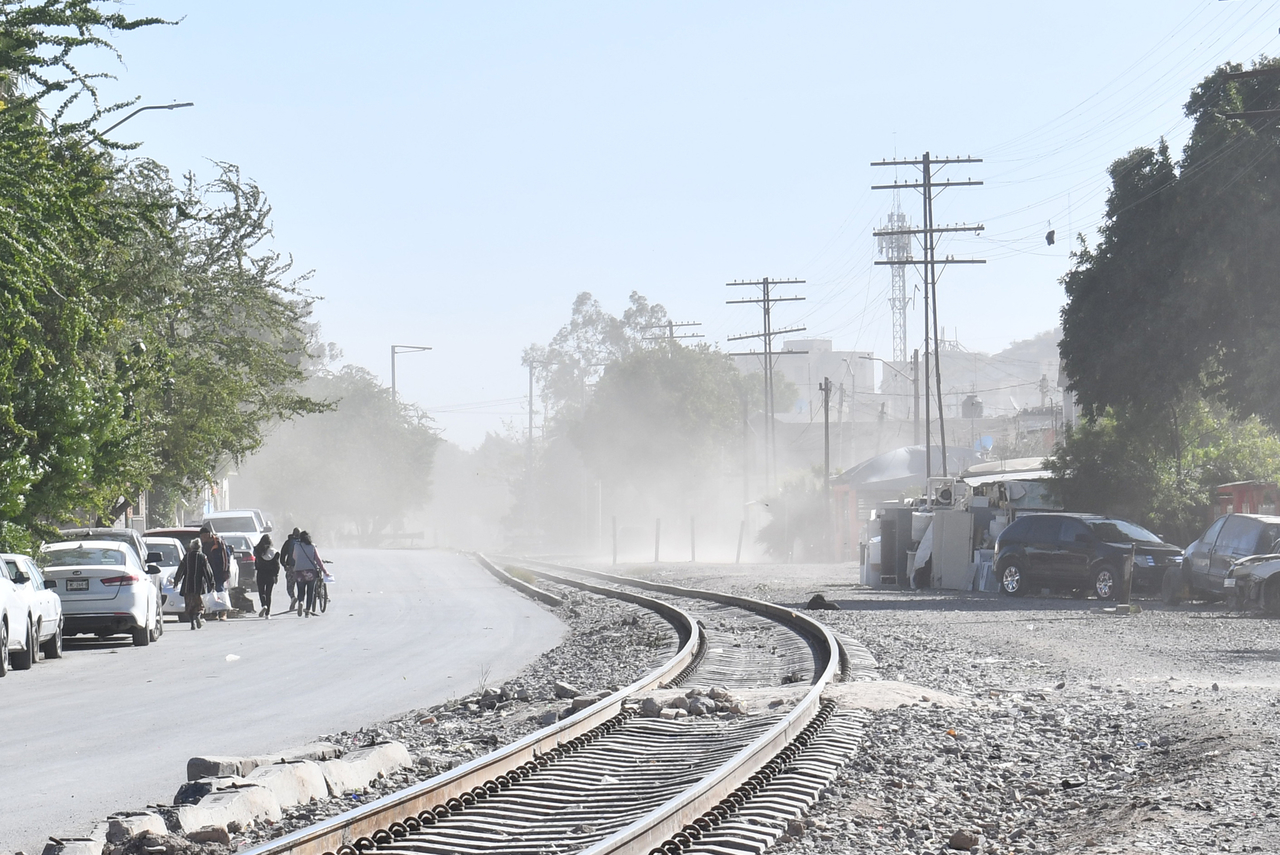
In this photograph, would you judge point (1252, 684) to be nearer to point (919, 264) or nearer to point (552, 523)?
point (919, 264)

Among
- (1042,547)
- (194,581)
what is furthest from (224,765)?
(1042,547)

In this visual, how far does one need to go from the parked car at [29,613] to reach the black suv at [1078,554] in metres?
20.1

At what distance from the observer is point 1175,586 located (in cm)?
2912

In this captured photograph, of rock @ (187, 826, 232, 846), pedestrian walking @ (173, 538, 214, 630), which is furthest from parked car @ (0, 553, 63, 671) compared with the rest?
rock @ (187, 826, 232, 846)

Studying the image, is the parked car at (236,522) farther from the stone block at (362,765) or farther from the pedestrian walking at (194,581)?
the stone block at (362,765)

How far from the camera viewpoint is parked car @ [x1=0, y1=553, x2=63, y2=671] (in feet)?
60.2

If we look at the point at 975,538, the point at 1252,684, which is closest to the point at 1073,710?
the point at 1252,684

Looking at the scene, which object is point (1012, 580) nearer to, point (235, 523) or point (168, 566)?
point (168, 566)

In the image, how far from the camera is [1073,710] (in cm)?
1273

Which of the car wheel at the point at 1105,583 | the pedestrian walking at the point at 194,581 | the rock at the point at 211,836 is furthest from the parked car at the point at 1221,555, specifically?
the rock at the point at 211,836

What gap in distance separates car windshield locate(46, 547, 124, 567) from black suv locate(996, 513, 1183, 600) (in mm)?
18651

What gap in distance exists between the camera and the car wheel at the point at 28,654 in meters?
18.7

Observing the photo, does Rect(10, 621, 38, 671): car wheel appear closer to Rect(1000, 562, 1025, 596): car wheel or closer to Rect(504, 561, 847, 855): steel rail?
Rect(504, 561, 847, 855): steel rail

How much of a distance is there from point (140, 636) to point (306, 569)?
716 centimetres
